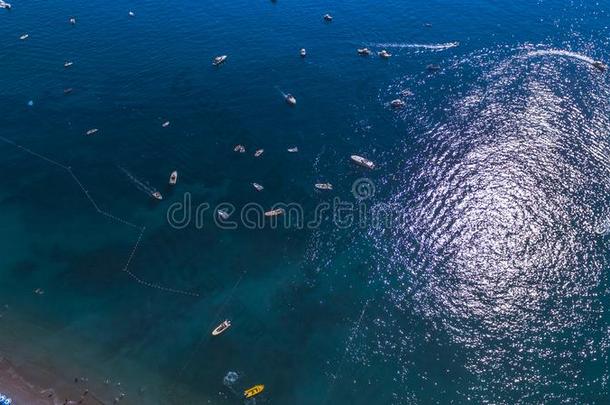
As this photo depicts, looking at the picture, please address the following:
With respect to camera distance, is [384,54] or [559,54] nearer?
[384,54]

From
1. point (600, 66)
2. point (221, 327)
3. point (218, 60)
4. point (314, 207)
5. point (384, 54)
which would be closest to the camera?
point (221, 327)

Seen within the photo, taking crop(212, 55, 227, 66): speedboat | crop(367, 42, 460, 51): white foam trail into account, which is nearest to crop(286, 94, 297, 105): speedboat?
crop(212, 55, 227, 66): speedboat

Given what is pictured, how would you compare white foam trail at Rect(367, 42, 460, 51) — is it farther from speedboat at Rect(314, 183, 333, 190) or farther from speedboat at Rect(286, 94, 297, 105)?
speedboat at Rect(314, 183, 333, 190)

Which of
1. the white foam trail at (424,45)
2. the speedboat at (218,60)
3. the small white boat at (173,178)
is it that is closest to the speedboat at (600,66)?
the white foam trail at (424,45)

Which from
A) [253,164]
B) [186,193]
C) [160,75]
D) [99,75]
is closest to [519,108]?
[253,164]

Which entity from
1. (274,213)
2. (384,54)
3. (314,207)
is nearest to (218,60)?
(384,54)

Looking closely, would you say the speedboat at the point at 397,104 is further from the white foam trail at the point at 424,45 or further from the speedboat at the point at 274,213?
the speedboat at the point at 274,213

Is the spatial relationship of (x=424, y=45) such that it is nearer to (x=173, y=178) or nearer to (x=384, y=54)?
(x=384, y=54)
